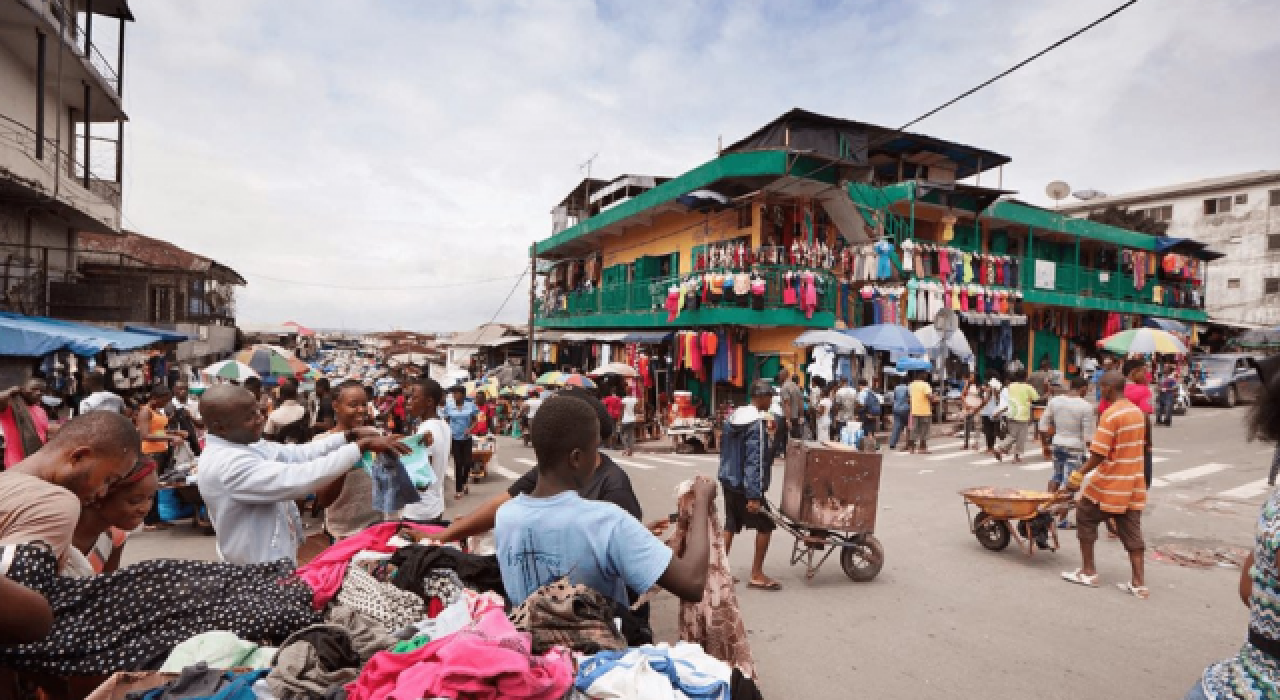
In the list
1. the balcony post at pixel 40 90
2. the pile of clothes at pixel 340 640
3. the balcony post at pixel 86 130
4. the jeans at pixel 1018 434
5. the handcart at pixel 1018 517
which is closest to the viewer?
the pile of clothes at pixel 340 640

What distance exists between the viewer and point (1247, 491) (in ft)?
34.8

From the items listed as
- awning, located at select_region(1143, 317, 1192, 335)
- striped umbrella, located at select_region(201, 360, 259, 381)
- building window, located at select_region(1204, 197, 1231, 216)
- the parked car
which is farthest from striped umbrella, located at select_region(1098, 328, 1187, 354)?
building window, located at select_region(1204, 197, 1231, 216)

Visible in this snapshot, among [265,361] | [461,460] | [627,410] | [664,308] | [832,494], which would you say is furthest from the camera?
[664,308]

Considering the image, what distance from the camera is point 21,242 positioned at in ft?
52.5

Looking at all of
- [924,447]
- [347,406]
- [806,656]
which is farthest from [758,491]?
[924,447]

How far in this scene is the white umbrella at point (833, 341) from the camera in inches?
644

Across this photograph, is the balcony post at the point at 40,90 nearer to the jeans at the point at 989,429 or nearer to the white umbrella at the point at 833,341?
the white umbrella at the point at 833,341

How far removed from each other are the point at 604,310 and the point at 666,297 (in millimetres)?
4729

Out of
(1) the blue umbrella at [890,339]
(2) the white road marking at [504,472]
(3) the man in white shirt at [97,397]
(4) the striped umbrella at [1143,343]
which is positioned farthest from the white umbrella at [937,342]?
(3) the man in white shirt at [97,397]

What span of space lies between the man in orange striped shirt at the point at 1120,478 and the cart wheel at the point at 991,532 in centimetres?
121

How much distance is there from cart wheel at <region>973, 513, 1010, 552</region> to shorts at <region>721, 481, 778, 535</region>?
2.84 metres

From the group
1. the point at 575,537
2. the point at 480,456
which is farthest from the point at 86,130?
the point at 575,537

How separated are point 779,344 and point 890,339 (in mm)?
3065

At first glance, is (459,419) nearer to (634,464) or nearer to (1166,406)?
(634,464)
